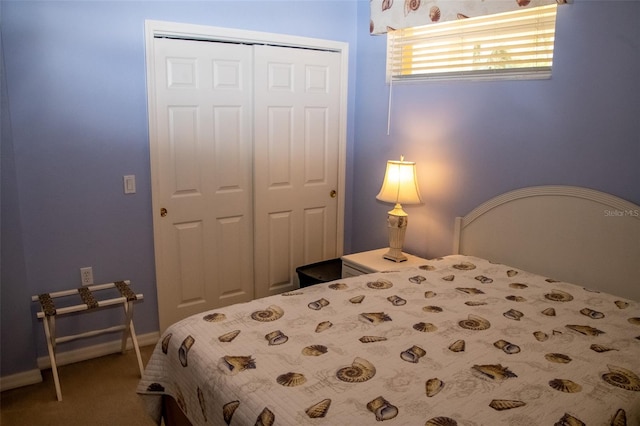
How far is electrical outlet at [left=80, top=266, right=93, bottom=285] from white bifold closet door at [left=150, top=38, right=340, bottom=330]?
15.4 inches

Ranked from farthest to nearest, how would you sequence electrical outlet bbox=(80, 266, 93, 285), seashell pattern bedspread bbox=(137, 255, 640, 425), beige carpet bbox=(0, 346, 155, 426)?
electrical outlet bbox=(80, 266, 93, 285)
beige carpet bbox=(0, 346, 155, 426)
seashell pattern bedspread bbox=(137, 255, 640, 425)

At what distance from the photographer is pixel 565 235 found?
2.53m

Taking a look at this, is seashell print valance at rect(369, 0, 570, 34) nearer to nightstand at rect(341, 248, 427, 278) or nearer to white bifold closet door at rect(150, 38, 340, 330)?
white bifold closet door at rect(150, 38, 340, 330)

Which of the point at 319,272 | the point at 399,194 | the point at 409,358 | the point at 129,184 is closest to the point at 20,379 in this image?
the point at 129,184

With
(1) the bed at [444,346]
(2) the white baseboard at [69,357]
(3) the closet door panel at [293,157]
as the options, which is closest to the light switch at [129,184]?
(3) the closet door panel at [293,157]

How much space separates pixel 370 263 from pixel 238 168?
1.06 m

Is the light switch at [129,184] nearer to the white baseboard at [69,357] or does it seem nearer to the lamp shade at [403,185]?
the white baseboard at [69,357]

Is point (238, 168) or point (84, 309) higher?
point (238, 168)

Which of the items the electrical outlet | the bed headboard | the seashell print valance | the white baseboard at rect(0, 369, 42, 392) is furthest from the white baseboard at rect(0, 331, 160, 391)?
the seashell print valance

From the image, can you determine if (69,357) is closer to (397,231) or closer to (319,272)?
(319,272)

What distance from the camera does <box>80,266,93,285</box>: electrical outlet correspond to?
9.49 feet

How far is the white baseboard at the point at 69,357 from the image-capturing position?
104 inches

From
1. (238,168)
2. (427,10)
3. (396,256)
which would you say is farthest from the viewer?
(238,168)

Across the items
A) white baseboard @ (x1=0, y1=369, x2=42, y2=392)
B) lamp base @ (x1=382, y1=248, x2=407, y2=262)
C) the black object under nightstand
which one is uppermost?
lamp base @ (x1=382, y1=248, x2=407, y2=262)
